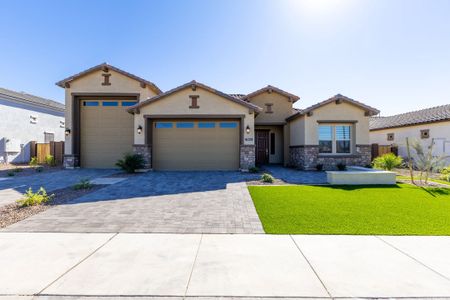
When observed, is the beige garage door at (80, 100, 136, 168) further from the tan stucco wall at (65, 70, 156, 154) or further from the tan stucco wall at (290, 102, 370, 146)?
the tan stucco wall at (290, 102, 370, 146)

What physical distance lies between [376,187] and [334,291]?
7.96m

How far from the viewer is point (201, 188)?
8.75 m

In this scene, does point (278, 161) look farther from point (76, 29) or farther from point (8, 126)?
point (8, 126)

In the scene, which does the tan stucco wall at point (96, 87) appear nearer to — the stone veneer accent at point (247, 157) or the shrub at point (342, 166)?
the stone veneer accent at point (247, 157)

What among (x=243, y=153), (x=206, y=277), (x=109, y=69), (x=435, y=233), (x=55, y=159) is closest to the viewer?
(x=206, y=277)

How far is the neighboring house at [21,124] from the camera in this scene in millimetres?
17188

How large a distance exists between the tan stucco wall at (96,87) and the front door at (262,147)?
9.13 meters

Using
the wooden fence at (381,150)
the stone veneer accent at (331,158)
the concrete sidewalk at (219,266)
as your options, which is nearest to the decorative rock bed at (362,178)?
the stone veneer accent at (331,158)

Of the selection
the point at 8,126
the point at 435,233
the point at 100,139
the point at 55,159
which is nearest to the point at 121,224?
the point at 435,233

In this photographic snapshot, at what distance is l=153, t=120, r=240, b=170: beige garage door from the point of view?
13.6 m

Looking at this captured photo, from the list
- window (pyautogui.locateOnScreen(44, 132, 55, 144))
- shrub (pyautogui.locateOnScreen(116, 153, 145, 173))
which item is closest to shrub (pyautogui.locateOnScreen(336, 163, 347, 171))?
shrub (pyautogui.locateOnScreen(116, 153, 145, 173))

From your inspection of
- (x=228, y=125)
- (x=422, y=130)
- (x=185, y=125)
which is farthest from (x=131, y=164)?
(x=422, y=130)

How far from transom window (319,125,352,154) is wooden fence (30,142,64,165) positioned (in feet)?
62.3

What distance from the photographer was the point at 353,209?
19.8 feet
